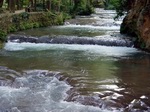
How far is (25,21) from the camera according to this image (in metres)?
27.8

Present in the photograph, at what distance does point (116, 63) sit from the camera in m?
14.7

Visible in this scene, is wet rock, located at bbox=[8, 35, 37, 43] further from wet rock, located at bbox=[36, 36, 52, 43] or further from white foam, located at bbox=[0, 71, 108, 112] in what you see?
white foam, located at bbox=[0, 71, 108, 112]

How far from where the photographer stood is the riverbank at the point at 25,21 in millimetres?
23375

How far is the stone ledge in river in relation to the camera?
2047 centimetres

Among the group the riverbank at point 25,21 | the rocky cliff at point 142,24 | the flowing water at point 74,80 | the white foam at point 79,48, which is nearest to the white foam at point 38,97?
the flowing water at point 74,80

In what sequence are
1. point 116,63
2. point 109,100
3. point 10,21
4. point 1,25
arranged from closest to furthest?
point 109,100, point 116,63, point 1,25, point 10,21

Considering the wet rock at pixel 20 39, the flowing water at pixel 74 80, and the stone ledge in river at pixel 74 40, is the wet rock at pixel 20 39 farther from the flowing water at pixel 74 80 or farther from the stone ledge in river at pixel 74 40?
the flowing water at pixel 74 80

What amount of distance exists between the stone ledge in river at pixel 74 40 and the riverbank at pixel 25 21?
102 cm

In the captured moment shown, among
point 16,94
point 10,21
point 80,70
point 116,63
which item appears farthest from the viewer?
point 10,21

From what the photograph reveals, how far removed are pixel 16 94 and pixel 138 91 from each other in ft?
11.9

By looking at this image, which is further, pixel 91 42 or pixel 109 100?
pixel 91 42

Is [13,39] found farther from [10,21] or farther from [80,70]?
[80,70]

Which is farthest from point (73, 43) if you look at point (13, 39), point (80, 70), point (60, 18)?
point (60, 18)

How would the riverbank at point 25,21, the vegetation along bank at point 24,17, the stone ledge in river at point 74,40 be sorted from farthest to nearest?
the vegetation along bank at point 24,17, the riverbank at point 25,21, the stone ledge in river at point 74,40
